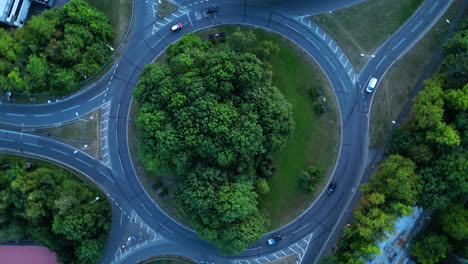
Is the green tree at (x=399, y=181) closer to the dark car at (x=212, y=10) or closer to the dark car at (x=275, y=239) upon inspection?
the dark car at (x=275, y=239)

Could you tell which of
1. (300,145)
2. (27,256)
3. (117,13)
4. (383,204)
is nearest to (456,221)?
(383,204)

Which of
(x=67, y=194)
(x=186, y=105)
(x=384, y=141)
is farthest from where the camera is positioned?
(x=384, y=141)

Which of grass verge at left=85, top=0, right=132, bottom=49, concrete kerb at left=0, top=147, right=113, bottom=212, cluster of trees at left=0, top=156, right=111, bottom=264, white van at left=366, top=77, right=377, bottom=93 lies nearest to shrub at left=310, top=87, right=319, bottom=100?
white van at left=366, top=77, right=377, bottom=93

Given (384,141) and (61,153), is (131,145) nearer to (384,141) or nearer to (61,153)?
(61,153)

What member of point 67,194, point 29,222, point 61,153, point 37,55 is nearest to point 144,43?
point 37,55

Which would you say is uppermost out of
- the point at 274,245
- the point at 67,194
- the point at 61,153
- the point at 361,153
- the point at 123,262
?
the point at 61,153

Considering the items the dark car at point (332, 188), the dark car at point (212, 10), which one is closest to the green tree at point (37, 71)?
the dark car at point (212, 10)

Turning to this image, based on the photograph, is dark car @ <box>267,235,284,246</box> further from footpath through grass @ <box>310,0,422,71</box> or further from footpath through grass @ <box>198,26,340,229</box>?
footpath through grass @ <box>310,0,422,71</box>
